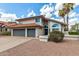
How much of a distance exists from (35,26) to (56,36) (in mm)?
3567

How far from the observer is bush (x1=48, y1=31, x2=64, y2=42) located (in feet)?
62.2

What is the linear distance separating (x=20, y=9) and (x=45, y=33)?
4.12 m

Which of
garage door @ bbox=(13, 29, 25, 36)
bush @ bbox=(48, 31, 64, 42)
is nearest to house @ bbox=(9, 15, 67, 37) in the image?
garage door @ bbox=(13, 29, 25, 36)

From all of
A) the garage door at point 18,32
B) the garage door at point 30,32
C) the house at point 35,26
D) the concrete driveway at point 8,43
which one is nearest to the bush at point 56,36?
the house at point 35,26

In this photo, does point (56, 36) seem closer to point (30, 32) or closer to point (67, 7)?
point (30, 32)

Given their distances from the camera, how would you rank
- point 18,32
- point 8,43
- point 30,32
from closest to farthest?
point 8,43 → point 30,32 → point 18,32

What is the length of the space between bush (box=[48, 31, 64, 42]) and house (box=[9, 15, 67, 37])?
1039 millimetres

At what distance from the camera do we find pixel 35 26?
21.7m

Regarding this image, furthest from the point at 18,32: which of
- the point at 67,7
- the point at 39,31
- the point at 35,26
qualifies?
the point at 67,7

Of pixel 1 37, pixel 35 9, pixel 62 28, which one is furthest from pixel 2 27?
pixel 62 28

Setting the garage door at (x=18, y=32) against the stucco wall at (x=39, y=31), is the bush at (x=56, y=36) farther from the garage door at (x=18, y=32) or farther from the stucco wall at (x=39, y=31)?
the garage door at (x=18, y=32)

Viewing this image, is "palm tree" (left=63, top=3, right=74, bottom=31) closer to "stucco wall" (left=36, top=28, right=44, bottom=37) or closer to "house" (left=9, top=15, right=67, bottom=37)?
"house" (left=9, top=15, right=67, bottom=37)

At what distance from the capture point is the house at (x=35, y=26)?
67.6ft

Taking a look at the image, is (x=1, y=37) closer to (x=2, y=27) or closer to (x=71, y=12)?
(x=2, y=27)
